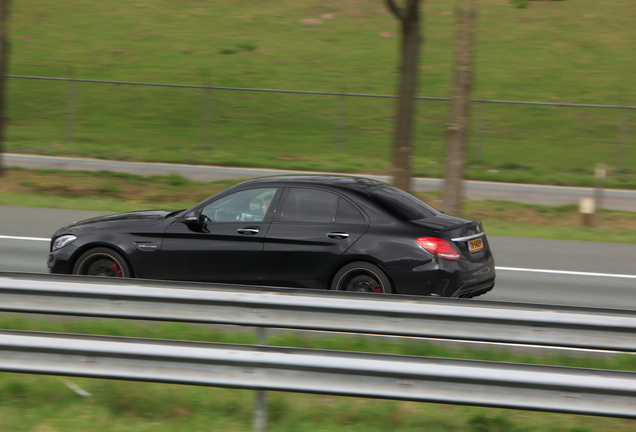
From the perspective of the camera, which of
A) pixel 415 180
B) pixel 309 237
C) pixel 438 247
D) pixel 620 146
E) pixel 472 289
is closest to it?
pixel 438 247

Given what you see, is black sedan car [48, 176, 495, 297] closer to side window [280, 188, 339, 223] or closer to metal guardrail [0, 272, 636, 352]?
side window [280, 188, 339, 223]

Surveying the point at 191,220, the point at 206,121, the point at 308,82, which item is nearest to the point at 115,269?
the point at 191,220

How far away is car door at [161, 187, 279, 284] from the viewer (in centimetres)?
768

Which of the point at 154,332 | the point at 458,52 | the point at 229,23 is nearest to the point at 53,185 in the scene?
the point at 458,52

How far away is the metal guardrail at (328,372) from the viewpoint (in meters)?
3.93

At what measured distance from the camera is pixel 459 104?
43.8 ft

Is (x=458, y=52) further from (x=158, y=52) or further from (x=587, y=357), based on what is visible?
(x=158, y=52)

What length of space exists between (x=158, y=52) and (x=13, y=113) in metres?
8.04

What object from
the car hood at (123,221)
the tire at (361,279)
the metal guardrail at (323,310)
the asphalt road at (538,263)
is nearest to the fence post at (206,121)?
the asphalt road at (538,263)

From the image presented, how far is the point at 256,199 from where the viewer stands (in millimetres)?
7879

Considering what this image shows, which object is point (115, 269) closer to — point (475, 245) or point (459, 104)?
point (475, 245)

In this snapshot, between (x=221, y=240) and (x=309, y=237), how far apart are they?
3.17 ft

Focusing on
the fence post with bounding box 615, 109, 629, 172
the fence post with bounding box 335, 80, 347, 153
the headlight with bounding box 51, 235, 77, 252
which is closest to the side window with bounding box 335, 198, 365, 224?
the headlight with bounding box 51, 235, 77, 252

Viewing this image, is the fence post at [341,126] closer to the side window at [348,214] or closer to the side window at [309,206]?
the side window at [309,206]
